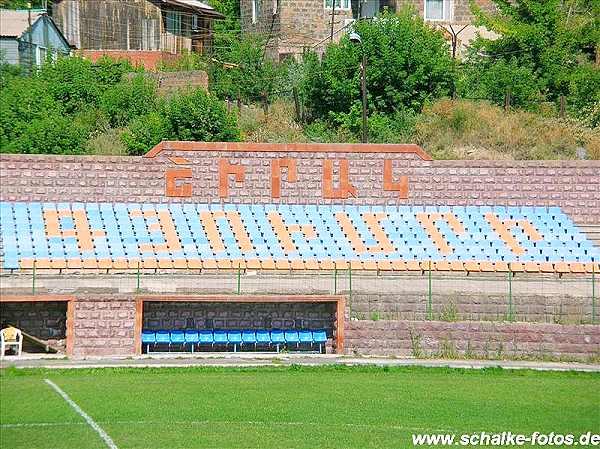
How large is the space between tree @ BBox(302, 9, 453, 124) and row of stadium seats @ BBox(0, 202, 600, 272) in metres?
8.85

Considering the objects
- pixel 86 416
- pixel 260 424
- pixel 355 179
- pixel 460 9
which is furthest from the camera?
pixel 460 9

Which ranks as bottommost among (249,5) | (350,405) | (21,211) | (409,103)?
(350,405)

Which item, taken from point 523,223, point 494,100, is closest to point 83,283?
point 523,223

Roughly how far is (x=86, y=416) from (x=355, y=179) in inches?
736

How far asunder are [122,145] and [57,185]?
5.41 metres

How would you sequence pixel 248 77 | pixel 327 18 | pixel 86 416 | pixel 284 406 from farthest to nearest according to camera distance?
pixel 327 18 < pixel 248 77 < pixel 284 406 < pixel 86 416

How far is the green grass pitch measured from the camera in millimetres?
21688

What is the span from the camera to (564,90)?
5216 centimetres

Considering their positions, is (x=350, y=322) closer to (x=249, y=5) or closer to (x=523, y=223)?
(x=523, y=223)

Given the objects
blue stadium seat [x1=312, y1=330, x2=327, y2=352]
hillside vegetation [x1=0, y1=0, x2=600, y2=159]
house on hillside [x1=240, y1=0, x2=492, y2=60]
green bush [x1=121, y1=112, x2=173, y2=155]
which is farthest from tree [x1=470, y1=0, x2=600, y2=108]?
blue stadium seat [x1=312, y1=330, x2=327, y2=352]

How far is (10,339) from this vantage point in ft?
101

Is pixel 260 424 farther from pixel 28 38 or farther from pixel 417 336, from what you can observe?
pixel 28 38

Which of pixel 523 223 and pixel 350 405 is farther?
pixel 523 223

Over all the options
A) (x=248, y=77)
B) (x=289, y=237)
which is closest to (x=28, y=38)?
(x=248, y=77)
